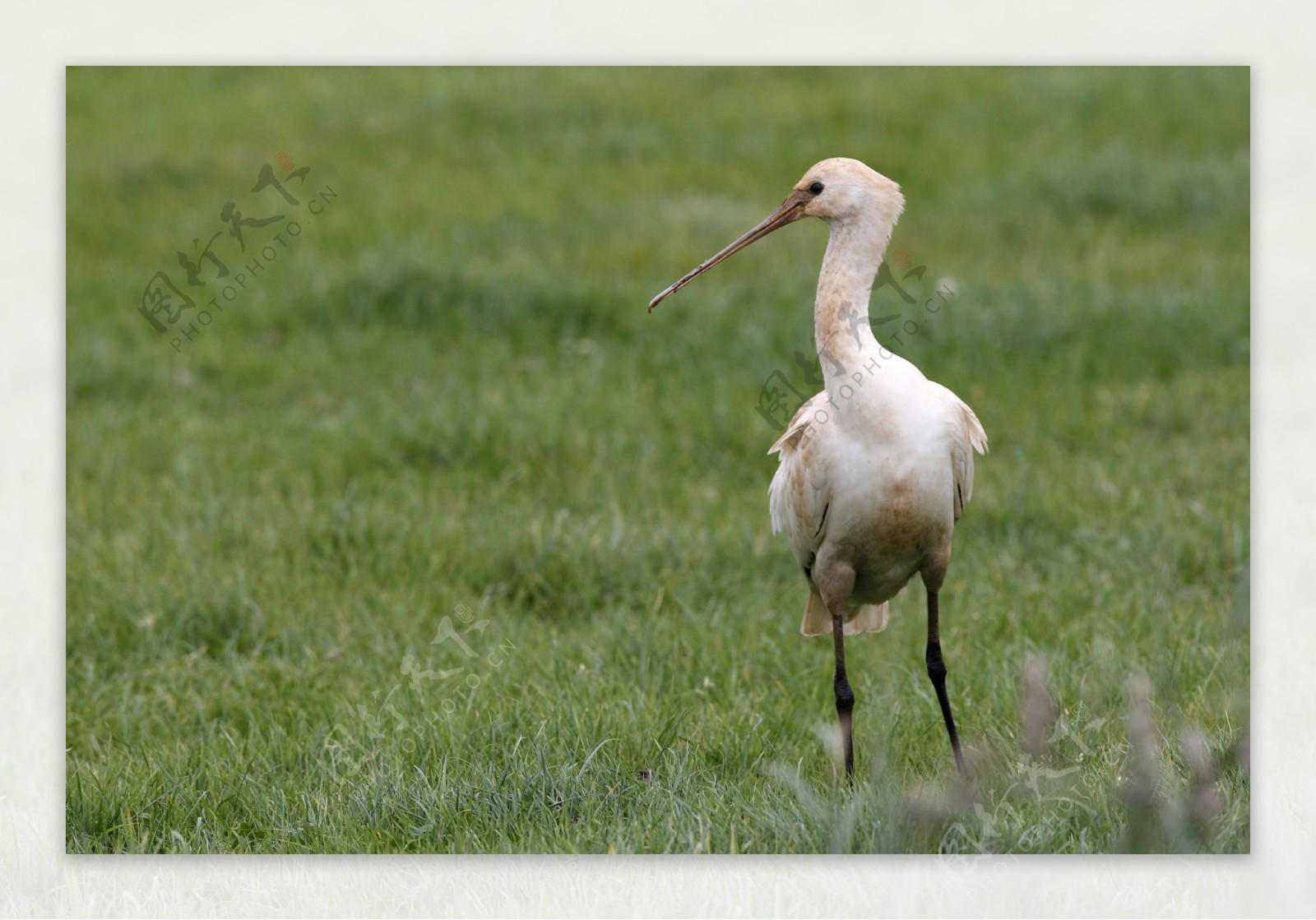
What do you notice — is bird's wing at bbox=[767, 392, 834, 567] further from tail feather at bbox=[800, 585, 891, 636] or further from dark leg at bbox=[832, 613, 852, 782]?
A: tail feather at bbox=[800, 585, 891, 636]

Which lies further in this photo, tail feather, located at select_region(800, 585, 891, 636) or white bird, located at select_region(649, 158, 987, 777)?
tail feather, located at select_region(800, 585, 891, 636)

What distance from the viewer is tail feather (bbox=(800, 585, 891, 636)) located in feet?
13.8

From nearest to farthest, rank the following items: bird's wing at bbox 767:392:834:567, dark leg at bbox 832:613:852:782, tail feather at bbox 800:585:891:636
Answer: bird's wing at bbox 767:392:834:567 → dark leg at bbox 832:613:852:782 → tail feather at bbox 800:585:891:636

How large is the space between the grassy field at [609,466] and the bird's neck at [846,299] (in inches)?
36.7

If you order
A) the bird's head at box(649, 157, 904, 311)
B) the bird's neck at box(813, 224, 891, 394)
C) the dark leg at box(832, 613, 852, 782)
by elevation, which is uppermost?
the bird's head at box(649, 157, 904, 311)

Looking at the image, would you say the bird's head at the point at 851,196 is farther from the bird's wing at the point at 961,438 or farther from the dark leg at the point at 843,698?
the dark leg at the point at 843,698

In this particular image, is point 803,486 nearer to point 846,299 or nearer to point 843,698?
point 846,299

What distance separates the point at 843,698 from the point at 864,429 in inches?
29.7

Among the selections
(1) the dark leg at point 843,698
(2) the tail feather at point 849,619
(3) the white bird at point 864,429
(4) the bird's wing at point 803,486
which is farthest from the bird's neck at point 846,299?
(2) the tail feather at point 849,619

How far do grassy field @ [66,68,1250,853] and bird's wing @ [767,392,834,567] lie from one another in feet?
1.83

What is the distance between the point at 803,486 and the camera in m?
3.62

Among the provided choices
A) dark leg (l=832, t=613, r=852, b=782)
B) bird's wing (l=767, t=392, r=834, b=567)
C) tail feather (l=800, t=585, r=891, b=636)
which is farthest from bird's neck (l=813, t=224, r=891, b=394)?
tail feather (l=800, t=585, r=891, b=636)

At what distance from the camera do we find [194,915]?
3.56 meters

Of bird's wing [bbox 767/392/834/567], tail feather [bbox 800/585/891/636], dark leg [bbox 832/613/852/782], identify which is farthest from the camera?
tail feather [bbox 800/585/891/636]
